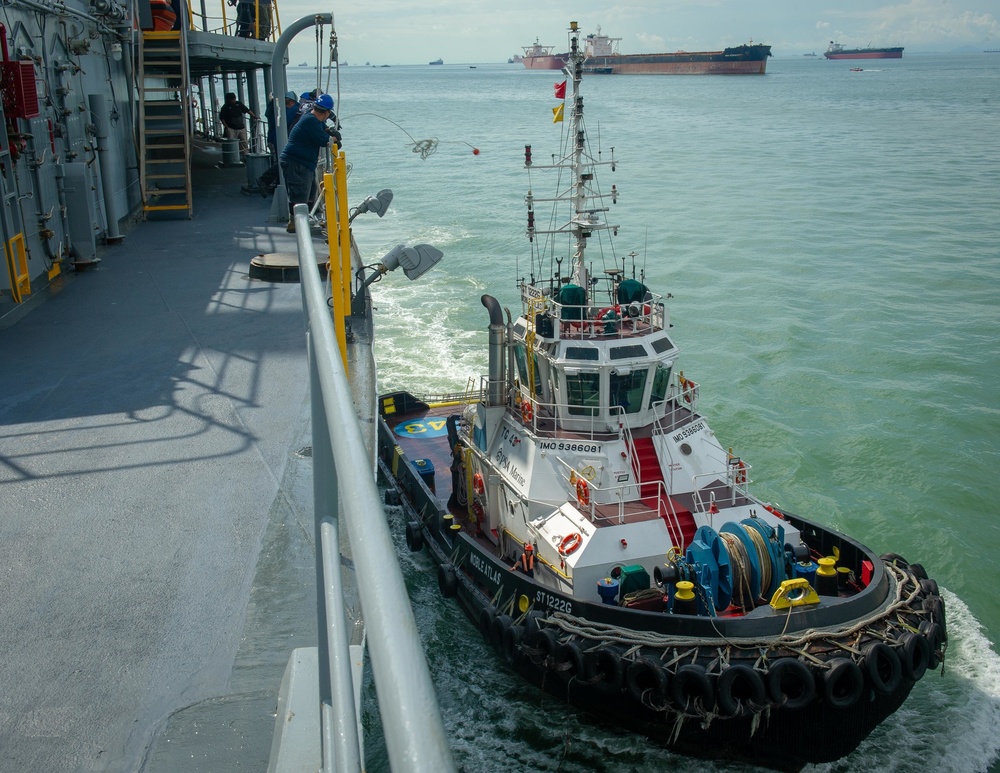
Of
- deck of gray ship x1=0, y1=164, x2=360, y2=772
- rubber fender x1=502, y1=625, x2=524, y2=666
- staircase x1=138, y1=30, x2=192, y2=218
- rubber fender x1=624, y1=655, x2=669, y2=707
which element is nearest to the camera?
deck of gray ship x1=0, y1=164, x2=360, y2=772

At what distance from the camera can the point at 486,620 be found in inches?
472

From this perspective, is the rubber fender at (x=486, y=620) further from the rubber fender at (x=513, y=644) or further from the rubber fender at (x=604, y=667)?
the rubber fender at (x=604, y=667)

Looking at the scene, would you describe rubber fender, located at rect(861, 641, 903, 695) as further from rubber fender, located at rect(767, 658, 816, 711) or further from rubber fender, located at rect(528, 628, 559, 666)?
rubber fender, located at rect(528, 628, 559, 666)

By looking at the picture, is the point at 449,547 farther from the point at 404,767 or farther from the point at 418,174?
the point at 418,174

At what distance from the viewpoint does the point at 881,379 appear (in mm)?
22141

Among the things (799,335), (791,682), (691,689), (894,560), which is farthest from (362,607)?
(799,335)

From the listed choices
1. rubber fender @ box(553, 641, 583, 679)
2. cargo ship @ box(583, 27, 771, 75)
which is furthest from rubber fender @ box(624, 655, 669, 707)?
cargo ship @ box(583, 27, 771, 75)

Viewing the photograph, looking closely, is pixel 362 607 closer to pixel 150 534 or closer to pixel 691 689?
pixel 150 534

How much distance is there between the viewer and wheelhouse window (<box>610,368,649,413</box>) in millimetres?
12539

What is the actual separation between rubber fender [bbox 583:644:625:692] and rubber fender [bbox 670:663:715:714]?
0.63 metres

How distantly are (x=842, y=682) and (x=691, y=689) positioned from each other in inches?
63.8

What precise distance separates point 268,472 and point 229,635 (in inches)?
90.1

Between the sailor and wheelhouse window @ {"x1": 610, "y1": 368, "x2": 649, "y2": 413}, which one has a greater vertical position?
wheelhouse window @ {"x1": 610, "y1": 368, "x2": 649, "y2": 413}

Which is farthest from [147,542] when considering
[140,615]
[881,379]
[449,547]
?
[881,379]
